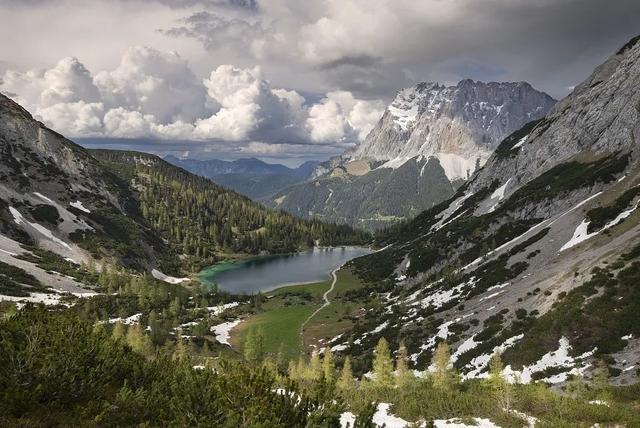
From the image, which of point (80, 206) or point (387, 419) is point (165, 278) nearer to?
point (80, 206)

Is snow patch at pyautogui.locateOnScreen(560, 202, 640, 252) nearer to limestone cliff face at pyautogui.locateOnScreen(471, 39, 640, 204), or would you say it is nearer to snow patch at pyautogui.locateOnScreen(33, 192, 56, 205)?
limestone cliff face at pyautogui.locateOnScreen(471, 39, 640, 204)

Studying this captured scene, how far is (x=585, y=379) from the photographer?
1423 inches

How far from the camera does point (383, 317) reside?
92438mm

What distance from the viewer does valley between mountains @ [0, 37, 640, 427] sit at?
47.5 ft

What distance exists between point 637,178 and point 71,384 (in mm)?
98220

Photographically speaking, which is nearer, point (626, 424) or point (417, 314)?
point (626, 424)

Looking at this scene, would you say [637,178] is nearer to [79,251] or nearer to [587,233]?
[587,233]

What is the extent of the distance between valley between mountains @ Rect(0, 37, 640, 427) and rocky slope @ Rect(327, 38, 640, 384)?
39 cm

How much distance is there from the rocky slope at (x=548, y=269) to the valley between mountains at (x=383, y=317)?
386 millimetres

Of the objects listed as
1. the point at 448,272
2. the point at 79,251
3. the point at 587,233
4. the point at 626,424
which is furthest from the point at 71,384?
the point at 79,251

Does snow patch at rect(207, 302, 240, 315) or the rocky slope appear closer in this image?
the rocky slope

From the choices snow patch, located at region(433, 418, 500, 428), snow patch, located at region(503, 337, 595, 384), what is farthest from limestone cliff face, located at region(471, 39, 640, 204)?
snow patch, located at region(433, 418, 500, 428)

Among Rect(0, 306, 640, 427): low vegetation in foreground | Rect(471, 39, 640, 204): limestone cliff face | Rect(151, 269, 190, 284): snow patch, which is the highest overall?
Rect(471, 39, 640, 204): limestone cliff face

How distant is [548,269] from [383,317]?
3623cm
